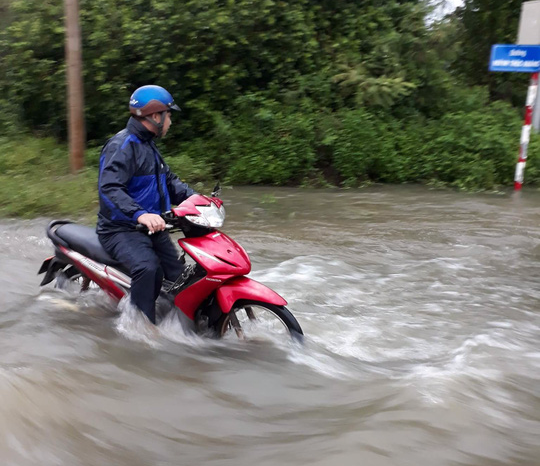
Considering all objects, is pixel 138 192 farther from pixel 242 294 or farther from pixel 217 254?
pixel 242 294

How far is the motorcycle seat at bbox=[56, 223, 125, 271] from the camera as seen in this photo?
4.62m

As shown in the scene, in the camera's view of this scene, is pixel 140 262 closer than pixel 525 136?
Yes

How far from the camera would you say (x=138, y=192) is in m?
4.52

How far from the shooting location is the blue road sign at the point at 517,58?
10891 millimetres

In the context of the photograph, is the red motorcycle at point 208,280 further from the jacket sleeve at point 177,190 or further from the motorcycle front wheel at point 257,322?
the jacket sleeve at point 177,190

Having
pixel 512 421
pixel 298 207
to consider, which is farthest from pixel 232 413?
pixel 298 207

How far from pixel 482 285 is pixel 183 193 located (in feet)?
10.9

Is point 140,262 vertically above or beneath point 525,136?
beneath

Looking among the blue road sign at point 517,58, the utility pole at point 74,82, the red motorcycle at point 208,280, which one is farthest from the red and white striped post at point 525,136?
the red motorcycle at point 208,280

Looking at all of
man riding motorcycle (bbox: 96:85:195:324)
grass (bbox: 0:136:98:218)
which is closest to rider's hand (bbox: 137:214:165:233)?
man riding motorcycle (bbox: 96:85:195:324)

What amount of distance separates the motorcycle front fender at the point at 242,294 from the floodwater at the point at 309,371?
41 centimetres

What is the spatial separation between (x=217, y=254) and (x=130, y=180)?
894 millimetres

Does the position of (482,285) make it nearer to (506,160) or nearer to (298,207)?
(298,207)

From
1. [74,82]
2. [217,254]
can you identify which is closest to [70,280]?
[217,254]
